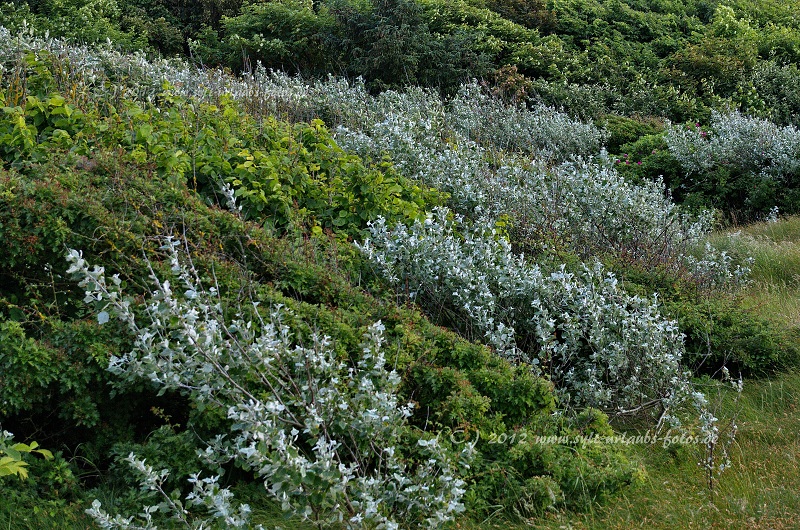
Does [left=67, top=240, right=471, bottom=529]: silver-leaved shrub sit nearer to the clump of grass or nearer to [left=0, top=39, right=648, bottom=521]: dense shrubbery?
[left=0, top=39, right=648, bottom=521]: dense shrubbery

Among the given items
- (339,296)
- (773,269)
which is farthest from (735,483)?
→ (773,269)

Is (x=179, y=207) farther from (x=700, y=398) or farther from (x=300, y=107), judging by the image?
(x=300, y=107)

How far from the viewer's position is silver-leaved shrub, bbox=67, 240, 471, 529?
104 inches

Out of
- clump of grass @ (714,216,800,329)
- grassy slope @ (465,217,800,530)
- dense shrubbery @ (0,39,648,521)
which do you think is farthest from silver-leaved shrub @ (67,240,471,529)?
clump of grass @ (714,216,800,329)

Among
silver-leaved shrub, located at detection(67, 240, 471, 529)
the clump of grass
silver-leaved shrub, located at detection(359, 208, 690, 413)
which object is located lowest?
the clump of grass

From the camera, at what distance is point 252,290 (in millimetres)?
4070

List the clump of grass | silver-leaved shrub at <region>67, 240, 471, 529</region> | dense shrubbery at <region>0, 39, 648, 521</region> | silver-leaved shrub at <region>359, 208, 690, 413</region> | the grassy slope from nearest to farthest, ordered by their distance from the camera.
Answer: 1. silver-leaved shrub at <region>67, 240, 471, 529</region>
2. the grassy slope
3. dense shrubbery at <region>0, 39, 648, 521</region>
4. silver-leaved shrub at <region>359, 208, 690, 413</region>
5. the clump of grass

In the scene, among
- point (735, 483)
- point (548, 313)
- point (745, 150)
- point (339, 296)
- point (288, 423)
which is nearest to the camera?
point (288, 423)

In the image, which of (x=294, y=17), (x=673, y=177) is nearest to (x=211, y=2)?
(x=294, y=17)

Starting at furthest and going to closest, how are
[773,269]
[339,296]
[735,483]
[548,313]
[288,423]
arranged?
[773,269], [548,313], [339,296], [735,483], [288,423]

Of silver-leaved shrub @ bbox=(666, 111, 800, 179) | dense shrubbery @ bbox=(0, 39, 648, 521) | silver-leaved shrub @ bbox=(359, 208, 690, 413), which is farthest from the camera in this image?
silver-leaved shrub @ bbox=(666, 111, 800, 179)

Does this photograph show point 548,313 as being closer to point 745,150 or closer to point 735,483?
point 735,483

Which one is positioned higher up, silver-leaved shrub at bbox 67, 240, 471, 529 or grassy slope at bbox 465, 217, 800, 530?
silver-leaved shrub at bbox 67, 240, 471, 529

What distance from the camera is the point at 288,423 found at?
10.2ft
